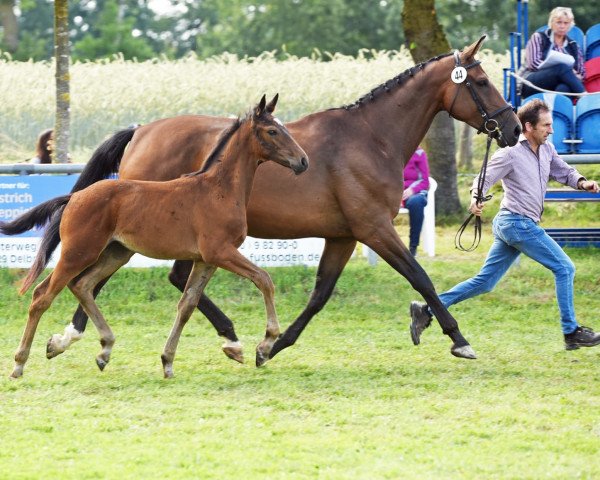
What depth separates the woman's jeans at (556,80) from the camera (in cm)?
1142

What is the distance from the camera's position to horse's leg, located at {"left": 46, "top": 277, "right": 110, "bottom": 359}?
8008mm

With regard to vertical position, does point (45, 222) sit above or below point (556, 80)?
below

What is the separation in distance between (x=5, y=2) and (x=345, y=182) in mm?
39774

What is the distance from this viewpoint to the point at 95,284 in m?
7.98

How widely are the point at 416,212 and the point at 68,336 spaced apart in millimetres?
5022

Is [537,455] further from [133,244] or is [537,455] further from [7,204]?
[7,204]

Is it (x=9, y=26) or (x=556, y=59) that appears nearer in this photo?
(x=556, y=59)

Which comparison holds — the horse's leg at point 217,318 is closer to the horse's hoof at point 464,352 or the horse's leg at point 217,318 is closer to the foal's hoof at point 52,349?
the foal's hoof at point 52,349

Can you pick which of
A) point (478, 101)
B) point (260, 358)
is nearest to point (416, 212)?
point (478, 101)

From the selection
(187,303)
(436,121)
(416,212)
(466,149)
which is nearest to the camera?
(187,303)

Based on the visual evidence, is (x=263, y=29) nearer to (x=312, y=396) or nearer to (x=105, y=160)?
(x=105, y=160)

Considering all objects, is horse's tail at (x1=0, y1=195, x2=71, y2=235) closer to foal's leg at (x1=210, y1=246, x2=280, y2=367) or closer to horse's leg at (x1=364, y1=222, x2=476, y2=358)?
foal's leg at (x1=210, y1=246, x2=280, y2=367)

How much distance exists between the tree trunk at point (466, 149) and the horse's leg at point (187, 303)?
11.8 m

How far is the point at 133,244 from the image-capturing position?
759 cm
